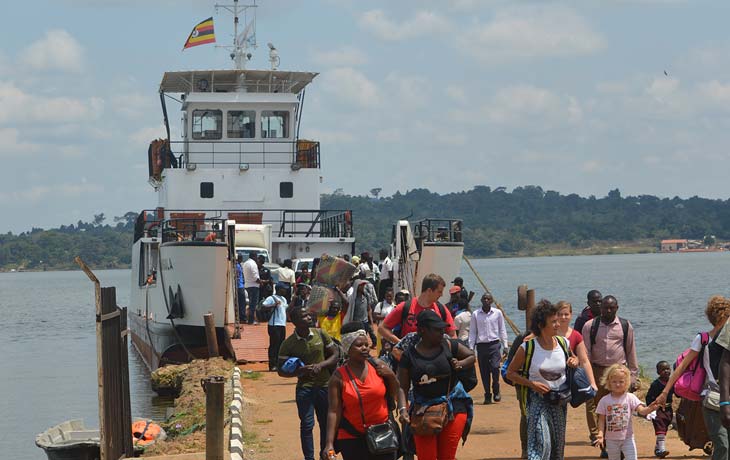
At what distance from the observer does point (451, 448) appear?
8.46 meters

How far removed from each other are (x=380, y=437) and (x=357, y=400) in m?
0.31

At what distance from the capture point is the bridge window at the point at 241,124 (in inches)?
1241

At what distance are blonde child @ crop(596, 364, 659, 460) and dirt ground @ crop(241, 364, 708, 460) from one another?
5.29ft

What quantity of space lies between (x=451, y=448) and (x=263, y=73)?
25.2 m

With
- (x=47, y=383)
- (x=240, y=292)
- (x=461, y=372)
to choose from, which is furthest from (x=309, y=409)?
(x=47, y=383)

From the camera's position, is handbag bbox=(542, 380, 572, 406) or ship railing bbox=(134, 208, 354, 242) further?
ship railing bbox=(134, 208, 354, 242)

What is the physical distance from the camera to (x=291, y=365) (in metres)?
9.64

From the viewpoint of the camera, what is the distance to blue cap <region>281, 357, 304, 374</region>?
963 centimetres

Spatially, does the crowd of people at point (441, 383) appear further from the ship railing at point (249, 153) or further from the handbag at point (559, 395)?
the ship railing at point (249, 153)

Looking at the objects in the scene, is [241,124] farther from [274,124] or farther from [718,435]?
[718,435]

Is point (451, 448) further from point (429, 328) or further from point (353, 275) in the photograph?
point (353, 275)

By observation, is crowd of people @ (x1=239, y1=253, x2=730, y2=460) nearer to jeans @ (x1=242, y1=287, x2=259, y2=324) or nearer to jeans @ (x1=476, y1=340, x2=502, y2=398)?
jeans @ (x1=476, y1=340, x2=502, y2=398)

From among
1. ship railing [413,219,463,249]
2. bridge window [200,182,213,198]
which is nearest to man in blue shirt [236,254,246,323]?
ship railing [413,219,463,249]

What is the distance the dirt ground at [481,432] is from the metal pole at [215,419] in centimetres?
167
